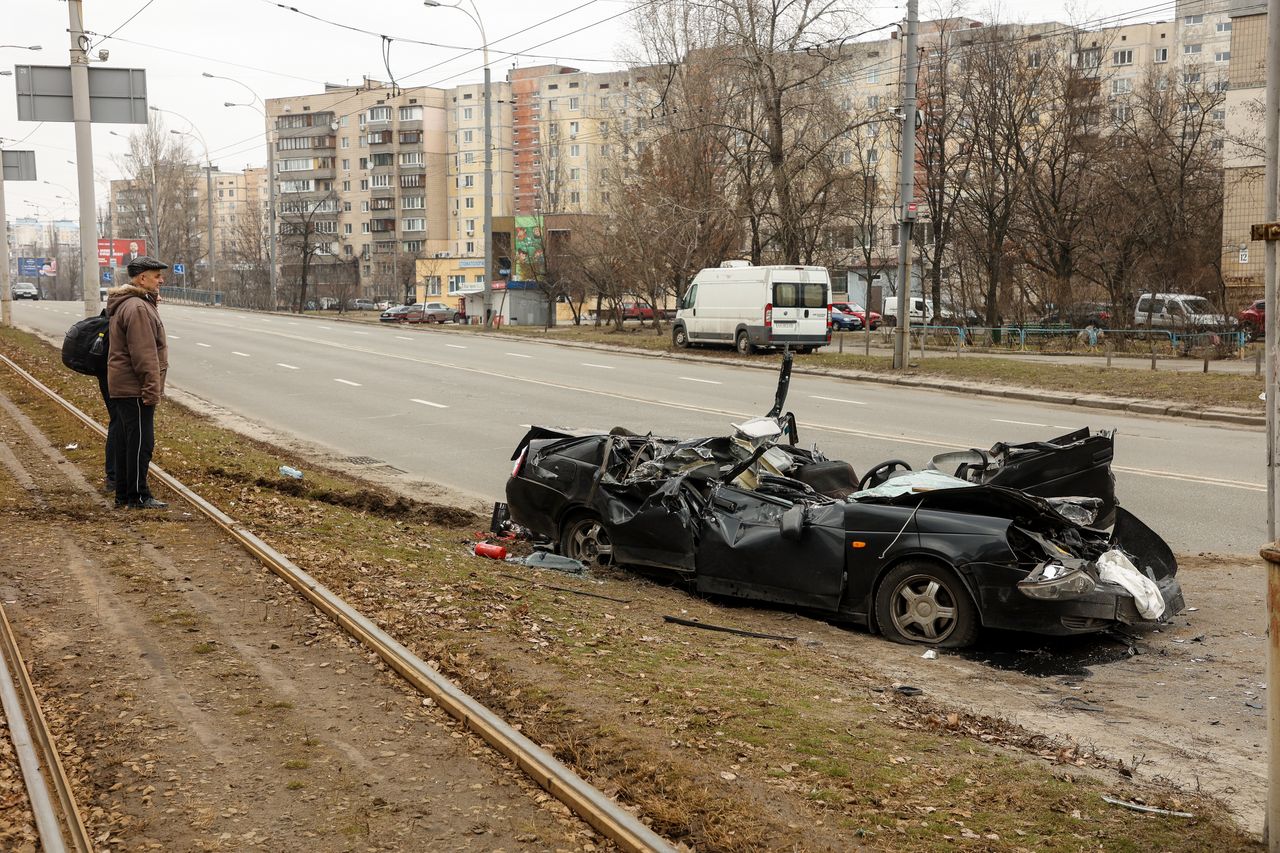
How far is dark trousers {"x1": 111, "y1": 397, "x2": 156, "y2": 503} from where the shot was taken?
873 centimetres

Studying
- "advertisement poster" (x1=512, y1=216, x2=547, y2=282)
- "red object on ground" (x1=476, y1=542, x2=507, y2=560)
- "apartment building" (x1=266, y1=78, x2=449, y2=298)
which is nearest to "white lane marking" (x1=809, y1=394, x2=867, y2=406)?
"red object on ground" (x1=476, y1=542, x2=507, y2=560)

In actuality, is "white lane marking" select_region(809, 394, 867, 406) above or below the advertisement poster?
below

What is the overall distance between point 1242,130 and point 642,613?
40.6 meters

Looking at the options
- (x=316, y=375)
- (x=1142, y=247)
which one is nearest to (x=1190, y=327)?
(x=1142, y=247)

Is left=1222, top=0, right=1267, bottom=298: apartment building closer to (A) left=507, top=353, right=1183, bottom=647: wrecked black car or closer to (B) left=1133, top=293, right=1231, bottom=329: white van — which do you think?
(B) left=1133, top=293, right=1231, bottom=329: white van

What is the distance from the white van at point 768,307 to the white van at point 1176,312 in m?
9.32

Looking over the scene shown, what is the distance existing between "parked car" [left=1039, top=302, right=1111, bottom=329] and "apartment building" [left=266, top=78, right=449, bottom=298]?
253ft

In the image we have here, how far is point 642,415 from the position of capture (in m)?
17.0

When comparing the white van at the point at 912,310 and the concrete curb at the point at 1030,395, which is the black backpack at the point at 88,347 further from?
the white van at the point at 912,310

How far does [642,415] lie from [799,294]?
15.5 metres

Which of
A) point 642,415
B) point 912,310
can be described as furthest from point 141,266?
point 912,310

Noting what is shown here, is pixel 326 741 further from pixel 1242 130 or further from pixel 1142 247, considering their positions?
pixel 1242 130

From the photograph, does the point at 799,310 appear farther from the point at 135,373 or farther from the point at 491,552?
the point at 135,373

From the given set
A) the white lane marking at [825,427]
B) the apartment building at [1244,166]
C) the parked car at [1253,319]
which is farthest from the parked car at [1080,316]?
the white lane marking at [825,427]
